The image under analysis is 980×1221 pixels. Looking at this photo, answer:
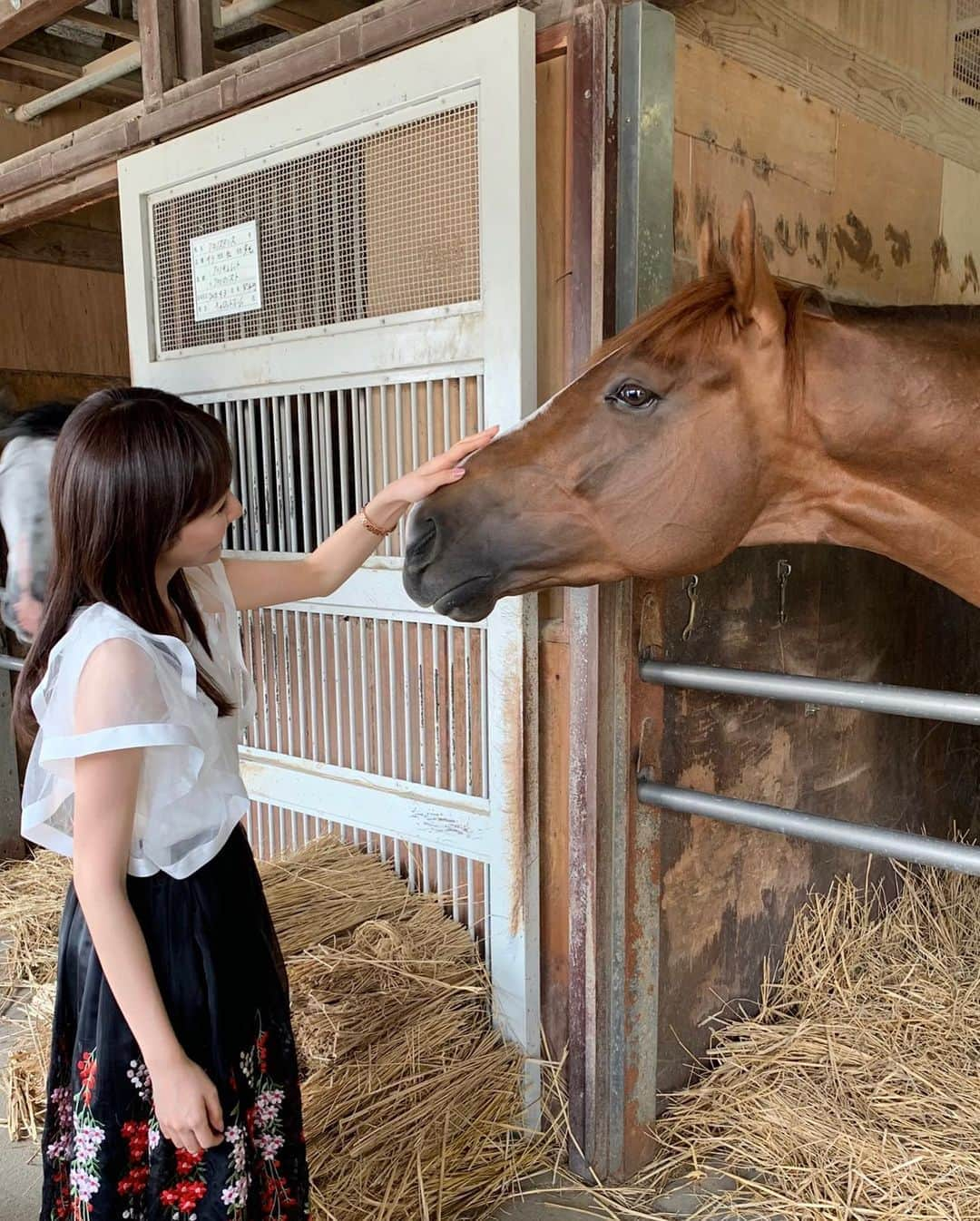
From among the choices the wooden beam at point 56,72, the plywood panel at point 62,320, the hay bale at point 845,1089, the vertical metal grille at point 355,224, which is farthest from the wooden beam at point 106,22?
the hay bale at point 845,1089

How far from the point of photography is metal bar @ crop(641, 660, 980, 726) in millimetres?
1106

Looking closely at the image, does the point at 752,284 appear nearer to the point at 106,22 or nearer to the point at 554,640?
the point at 554,640

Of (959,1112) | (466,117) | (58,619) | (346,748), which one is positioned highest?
(466,117)

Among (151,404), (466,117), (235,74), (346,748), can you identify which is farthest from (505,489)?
(235,74)

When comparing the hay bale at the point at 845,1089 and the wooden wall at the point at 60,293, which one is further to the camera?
the wooden wall at the point at 60,293

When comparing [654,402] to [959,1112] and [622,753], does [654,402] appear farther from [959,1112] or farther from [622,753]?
[959,1112]

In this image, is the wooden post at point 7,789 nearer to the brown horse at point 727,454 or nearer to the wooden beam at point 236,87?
the wooden beam at point 236,87

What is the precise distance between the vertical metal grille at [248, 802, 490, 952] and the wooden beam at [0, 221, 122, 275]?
241 cm

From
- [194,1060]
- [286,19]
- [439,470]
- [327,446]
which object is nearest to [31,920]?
[327,446]

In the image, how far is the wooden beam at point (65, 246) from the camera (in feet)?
11.3

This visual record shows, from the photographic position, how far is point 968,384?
1193 millimetres

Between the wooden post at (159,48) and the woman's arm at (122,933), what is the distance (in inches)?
68.4

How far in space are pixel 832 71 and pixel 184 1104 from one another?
1.99 m

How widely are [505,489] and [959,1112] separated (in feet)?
4.38
